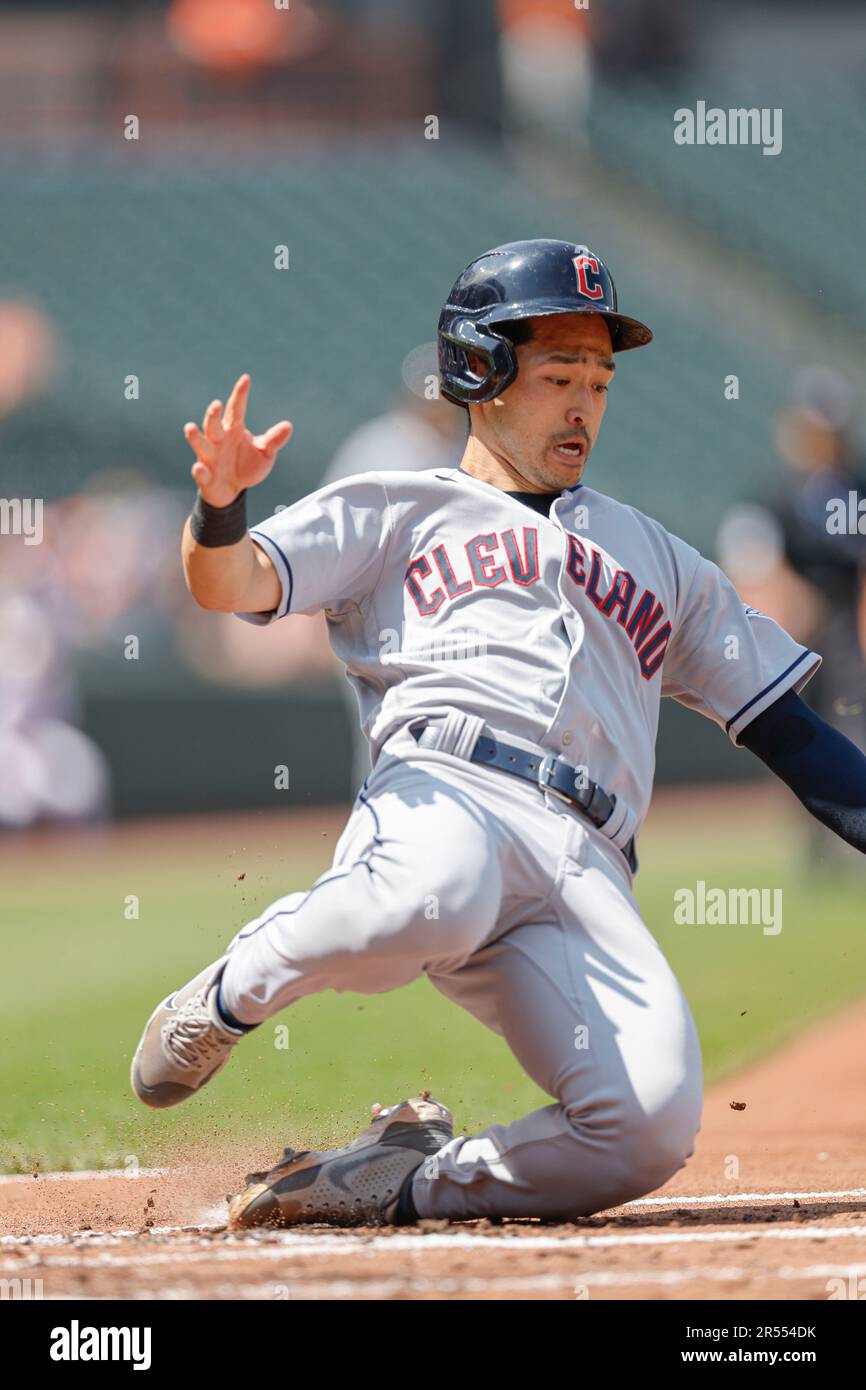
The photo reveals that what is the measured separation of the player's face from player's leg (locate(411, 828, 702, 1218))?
0.68m

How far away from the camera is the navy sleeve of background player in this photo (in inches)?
124

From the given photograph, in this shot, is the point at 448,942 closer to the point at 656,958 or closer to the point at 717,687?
the point at 656,958

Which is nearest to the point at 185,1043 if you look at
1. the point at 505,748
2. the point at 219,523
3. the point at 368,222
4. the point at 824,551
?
the point at 505,748

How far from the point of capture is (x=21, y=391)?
13.5 metres

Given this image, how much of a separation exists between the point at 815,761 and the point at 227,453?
118cm

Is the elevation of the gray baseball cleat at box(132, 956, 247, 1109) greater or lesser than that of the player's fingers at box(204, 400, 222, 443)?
lesser

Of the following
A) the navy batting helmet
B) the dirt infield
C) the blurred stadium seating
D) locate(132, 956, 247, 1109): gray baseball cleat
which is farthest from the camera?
the blurred stadium seating

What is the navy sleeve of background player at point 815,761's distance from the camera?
124 inches

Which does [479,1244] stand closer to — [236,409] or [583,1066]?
[583,1066]

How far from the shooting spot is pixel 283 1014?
587 centimetres

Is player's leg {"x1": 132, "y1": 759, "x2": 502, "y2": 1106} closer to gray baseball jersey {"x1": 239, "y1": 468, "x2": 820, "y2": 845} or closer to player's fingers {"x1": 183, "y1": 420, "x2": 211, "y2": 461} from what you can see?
gray baseball jersey {"x1": 239, "y1": 468, "x2": 820, "y2": 845}

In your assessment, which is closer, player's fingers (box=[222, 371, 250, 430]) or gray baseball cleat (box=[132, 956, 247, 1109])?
player's fingers (box=[222, 371, 250, 430])

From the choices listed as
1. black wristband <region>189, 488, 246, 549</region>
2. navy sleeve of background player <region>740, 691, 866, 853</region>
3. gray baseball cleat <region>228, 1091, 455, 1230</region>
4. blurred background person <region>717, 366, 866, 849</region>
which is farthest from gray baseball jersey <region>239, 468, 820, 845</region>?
blurred background person <region>717, 366, 866, 849</region>

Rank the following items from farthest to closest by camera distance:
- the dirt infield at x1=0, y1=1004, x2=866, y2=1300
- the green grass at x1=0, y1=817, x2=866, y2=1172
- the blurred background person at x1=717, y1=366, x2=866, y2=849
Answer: the blurred background person at x1=717, y1=366, x2=866, y2=849 → the green grass at x1=0, y1=817, x2=866, y2=1172 → the dirt infield at x1=0, y1=1004, x2=866, y2=1300
